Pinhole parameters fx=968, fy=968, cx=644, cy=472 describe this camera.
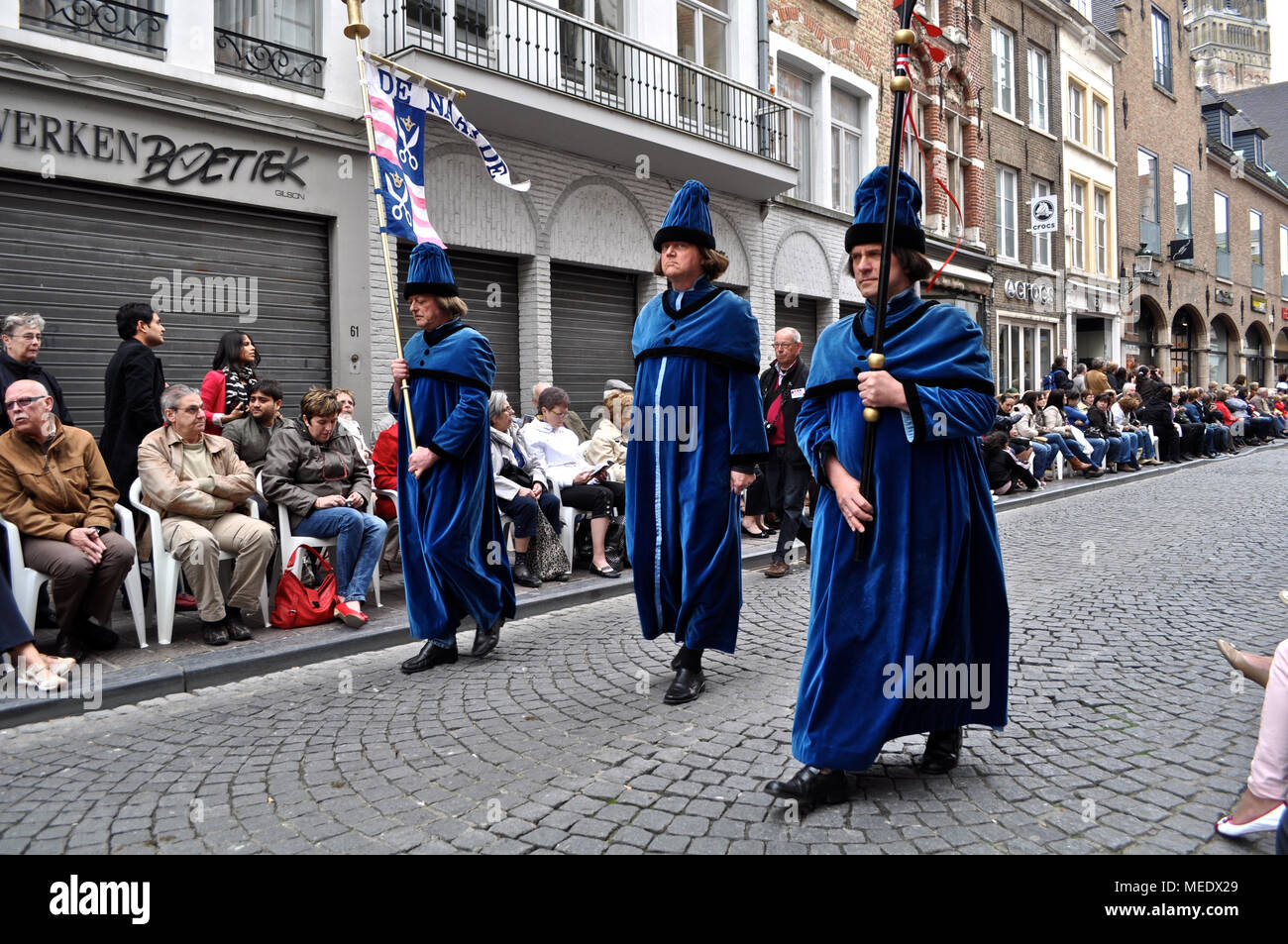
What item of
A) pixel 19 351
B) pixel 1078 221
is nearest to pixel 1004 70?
pixel 1078 221

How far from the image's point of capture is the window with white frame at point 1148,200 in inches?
1262

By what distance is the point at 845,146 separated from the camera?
62.6 ft

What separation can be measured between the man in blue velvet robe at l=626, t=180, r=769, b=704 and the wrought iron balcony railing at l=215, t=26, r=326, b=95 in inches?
269

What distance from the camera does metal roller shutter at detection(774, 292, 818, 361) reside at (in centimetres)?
1744

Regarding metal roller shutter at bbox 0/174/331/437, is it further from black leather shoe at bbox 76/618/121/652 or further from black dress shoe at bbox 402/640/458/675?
black dress shoe at bbox 402/640/458/675

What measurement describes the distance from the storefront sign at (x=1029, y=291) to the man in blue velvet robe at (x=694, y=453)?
2280 cm

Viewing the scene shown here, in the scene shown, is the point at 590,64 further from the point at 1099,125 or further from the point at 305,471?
the point at 1099,125

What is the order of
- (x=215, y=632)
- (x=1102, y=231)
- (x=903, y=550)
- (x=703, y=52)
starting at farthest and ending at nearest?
(x=1102, y=231) → (x=703, y=52) → (x=215, y=632) → (x=903, y=550)

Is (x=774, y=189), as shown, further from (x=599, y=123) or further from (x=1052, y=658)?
(x=1052, y=658)

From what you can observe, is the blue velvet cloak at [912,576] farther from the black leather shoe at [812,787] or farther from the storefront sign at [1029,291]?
the storefront sign at [1029,291]

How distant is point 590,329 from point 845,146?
8475mm

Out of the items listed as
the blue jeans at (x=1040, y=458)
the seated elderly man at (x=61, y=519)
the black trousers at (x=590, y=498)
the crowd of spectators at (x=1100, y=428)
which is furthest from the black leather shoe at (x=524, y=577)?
the blue jeans at (x=1040, y=458)

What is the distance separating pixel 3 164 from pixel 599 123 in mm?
6650
